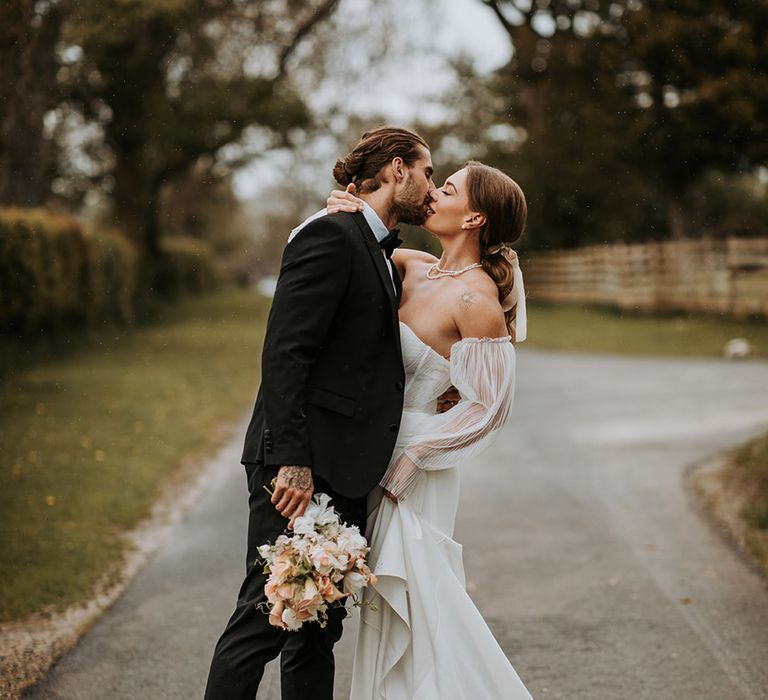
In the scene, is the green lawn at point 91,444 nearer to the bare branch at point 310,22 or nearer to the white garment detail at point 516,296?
the white garment detail at point 516,296

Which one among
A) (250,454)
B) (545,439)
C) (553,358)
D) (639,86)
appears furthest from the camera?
(639,86)

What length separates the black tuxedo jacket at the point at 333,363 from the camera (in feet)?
10.3

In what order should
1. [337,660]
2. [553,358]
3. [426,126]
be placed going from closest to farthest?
[337,660], [553,358], [426,126]

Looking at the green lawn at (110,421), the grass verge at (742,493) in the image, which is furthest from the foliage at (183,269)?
the grass verge at (742,493)

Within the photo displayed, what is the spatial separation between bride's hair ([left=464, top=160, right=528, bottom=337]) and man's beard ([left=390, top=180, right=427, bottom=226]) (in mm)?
176

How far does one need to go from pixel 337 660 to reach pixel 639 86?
25315 millimetres

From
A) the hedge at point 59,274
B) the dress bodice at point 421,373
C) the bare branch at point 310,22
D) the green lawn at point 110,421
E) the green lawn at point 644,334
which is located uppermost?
the bare branch at point 310,22

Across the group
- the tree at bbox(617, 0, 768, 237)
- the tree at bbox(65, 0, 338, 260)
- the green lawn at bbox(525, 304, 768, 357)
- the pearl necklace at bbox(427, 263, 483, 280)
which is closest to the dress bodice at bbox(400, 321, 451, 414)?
the pearl necklace at bbox(427, 263, 483, 280)

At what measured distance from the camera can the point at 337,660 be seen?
4.75 m

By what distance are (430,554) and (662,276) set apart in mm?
25940

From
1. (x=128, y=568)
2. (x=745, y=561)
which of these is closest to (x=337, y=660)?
(x=128, y=568)

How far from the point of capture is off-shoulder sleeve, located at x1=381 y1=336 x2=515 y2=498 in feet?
11.1

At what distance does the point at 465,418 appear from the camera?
11.3 ft

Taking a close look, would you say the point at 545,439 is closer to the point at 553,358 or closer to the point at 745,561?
the point at 745,561
